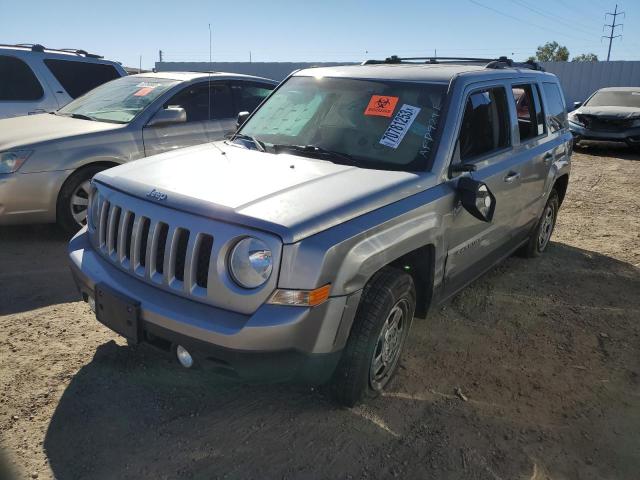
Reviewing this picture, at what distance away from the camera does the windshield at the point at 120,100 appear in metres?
5.69

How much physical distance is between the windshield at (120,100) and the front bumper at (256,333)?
3.60 meters

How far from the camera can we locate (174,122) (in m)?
5.45

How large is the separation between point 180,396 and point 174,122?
3.28 m

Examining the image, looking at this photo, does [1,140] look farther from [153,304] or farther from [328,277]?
[328,277]

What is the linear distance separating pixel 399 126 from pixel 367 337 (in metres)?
1.37

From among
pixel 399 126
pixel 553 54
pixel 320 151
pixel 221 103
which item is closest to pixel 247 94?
pixel 221 103

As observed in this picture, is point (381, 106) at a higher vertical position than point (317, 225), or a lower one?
higher

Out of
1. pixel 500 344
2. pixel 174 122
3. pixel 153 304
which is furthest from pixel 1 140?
pixel 500 344

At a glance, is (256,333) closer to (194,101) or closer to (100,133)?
(100,133)

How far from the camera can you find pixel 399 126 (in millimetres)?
A: 3340

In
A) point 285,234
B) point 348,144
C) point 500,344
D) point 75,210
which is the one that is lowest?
point 500,344

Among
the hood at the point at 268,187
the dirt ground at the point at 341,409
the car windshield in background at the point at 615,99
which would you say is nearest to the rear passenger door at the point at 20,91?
the dirt ground at the point at 341,409

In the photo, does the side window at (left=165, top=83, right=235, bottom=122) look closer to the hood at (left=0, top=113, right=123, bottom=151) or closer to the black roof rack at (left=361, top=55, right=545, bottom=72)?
the hood at (left=0, top=113, right=123, bottom=151)

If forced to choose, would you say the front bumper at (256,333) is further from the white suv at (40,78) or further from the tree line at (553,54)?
the tree line at (553,54)
